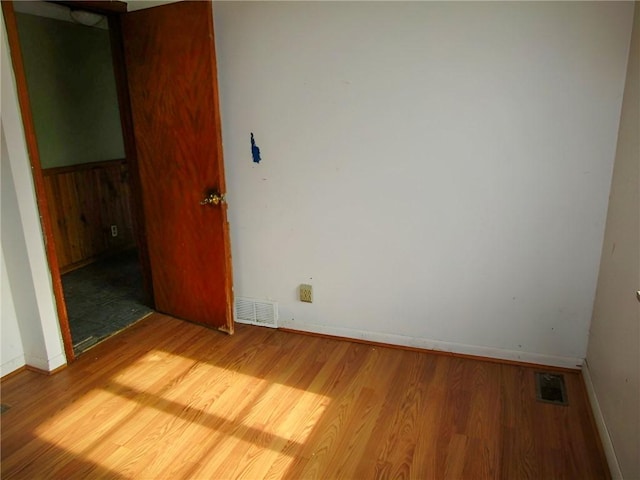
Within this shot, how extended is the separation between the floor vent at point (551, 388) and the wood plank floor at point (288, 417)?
40mm

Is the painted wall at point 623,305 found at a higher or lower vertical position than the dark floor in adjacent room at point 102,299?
higher

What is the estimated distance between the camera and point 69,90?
A: 3.86 metres

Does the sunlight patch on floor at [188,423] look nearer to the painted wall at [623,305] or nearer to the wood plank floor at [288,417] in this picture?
the wood plank floor at [288,417]

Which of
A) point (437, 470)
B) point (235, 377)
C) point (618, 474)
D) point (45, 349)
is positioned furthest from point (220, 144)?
point (618, 474)

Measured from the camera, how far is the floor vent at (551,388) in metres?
2.19

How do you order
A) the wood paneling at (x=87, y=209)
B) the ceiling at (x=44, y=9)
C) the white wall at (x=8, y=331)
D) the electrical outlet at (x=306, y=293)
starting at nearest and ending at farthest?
the white wall at (x=8, y=331) → the electrical outlet at (x=306, y=293) → the ceiling at (x=44, y=9) → the wood paneling at (x=87, y=209)

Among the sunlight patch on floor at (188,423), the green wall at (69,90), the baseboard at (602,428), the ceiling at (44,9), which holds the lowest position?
the sunlight patch on floor at (188,423)

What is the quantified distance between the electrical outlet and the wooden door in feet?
1.47

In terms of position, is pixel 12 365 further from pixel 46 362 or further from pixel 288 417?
pixel 288 417

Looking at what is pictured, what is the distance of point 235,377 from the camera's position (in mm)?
2439

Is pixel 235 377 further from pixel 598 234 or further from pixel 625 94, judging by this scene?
pixel 625 94

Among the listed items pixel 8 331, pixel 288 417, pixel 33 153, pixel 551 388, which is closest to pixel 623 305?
pixel 551 388

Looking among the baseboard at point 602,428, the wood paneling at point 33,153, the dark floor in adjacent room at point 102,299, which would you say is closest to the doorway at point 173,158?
the wood paneling at point 33,153

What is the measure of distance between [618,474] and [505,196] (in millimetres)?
1251
